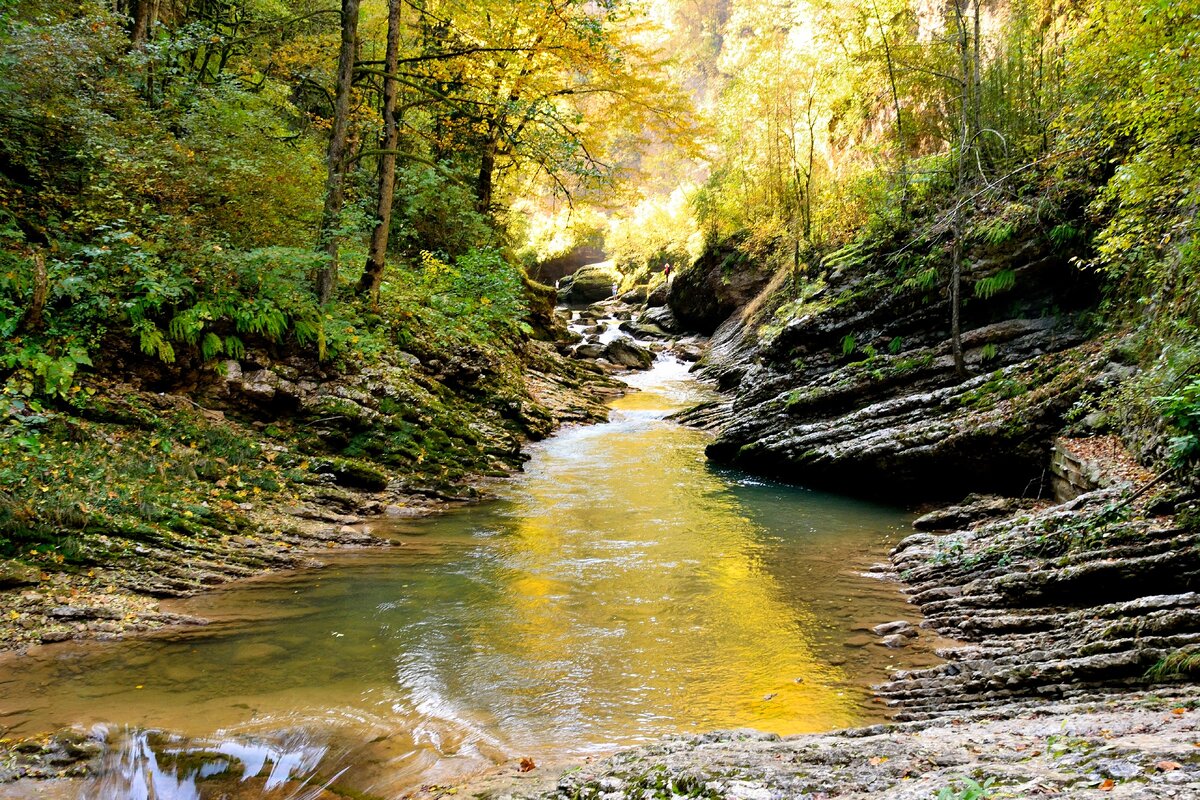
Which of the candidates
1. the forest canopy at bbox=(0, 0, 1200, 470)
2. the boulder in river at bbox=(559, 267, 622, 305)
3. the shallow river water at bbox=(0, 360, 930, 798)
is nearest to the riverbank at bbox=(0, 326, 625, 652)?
the shallow river water at bbox=(0, 360, 930, 798)

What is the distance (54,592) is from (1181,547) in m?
9.10

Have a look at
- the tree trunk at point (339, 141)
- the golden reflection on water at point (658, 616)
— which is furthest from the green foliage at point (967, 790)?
the tree trunk at point (339, 141)

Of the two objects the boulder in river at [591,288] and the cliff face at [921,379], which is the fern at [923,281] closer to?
the cliff face at [921,379]

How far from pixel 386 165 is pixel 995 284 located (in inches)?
442

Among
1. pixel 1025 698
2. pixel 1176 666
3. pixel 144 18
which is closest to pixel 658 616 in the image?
pixel 1025 698

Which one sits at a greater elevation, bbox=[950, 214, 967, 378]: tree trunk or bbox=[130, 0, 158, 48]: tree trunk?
bbox=[130, 0, 158, 48]: tree trunk

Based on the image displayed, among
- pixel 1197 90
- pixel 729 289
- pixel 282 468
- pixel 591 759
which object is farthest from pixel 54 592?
pixel 729 289

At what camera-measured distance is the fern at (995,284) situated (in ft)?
37.6

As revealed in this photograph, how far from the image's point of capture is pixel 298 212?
11.2 meters

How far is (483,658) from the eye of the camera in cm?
563

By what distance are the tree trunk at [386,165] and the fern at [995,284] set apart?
10681mm

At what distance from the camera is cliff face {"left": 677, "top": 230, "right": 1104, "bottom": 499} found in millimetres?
9727

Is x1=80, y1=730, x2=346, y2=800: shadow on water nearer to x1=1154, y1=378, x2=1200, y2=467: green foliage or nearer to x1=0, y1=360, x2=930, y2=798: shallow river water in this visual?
x1=0, y1=360, x2=930, y2=798: shallow river water

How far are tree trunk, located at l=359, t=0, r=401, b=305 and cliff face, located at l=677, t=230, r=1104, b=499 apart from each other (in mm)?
7724
